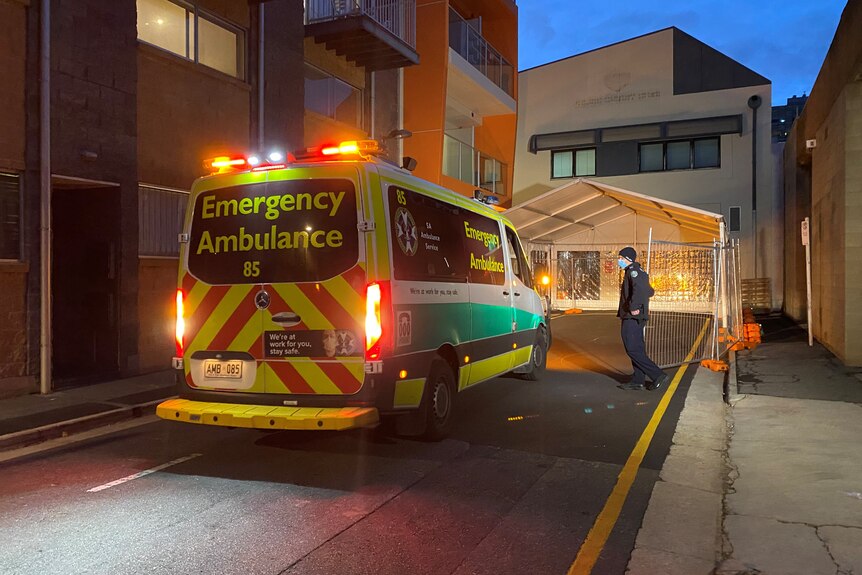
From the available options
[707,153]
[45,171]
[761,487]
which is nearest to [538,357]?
[761,487]

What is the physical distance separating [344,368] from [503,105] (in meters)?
18.6

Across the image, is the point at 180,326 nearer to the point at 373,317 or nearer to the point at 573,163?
the point at 373,317

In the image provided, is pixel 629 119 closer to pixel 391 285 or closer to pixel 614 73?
pixel 614 73

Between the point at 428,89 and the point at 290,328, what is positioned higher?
the point at 428,89

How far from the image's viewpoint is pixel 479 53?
70.1ft

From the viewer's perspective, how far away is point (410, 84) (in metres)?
18.4

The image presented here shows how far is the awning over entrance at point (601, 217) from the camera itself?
63.3 ft

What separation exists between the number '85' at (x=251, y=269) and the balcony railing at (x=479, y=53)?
14.4 m

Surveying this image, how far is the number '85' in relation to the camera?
5988 mm

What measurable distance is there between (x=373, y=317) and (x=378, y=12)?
39.8 ft

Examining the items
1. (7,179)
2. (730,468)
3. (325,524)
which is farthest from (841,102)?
(7,179)

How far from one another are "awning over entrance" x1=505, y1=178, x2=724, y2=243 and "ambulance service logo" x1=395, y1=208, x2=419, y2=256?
11460 mm

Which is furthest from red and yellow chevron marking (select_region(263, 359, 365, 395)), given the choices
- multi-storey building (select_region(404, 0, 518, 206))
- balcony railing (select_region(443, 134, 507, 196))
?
balcony railing (select_region(443, 134, 507, 196))

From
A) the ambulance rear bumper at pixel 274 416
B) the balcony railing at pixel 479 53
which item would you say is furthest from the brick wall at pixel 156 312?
the balcony railing at pixel 479 53
